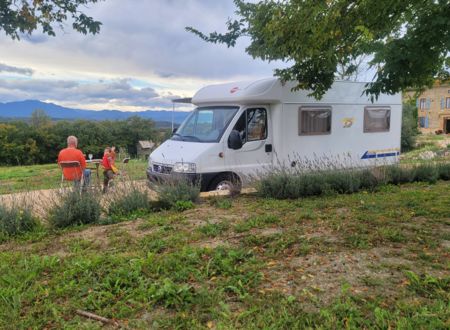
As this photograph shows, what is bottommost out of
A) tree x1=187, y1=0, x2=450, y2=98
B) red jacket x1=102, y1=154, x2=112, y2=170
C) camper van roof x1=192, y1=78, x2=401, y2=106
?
red jacket x1=102, y1=154, x2=112, y2=170

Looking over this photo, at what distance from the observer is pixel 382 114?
10.7 m

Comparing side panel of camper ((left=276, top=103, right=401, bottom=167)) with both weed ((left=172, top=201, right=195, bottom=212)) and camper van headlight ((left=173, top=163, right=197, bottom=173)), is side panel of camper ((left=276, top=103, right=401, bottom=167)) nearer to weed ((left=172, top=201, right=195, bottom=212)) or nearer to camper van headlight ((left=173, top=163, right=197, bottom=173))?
A: camper van headlight ((left=173, top=163, right=197, bottom=173))

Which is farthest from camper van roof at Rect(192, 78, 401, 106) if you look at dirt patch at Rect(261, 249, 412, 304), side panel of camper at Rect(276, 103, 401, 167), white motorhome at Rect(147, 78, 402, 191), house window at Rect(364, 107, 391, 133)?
dirt patch at Rect(261, 249, 412, 304)

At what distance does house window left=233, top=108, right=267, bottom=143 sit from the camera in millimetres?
8180

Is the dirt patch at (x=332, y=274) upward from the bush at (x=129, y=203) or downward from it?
downward

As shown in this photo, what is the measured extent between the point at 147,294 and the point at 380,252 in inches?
86.3

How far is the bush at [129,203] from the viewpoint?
223 inches

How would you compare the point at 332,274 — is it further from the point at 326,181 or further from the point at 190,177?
the point at 190,177

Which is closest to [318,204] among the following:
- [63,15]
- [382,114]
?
[63,15]

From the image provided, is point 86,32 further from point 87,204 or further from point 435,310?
point 435,310

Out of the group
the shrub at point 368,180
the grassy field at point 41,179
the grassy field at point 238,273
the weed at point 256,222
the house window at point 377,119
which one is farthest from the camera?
the house window at point 377,119

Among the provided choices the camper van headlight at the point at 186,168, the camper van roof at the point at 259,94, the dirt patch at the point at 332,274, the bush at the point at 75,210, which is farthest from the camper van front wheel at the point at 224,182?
the dirt patch at the point at 332,274

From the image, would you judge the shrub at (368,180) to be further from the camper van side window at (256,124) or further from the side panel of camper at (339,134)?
the camper van side window at (256,124)

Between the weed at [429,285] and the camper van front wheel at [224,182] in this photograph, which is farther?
the camper van front wheel at [224,182]
